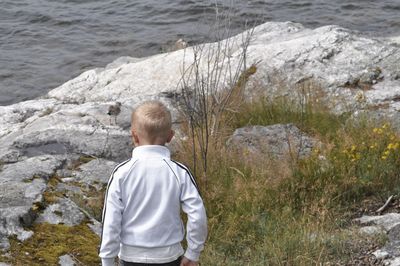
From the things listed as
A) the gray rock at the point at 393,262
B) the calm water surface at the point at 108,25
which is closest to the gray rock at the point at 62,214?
the gray rock at the point at 393,262

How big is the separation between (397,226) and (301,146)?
→ 1.47 meters

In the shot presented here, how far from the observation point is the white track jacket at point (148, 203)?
3.42 meters

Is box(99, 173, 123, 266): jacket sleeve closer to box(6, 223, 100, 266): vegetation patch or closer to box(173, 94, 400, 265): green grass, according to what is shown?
box(6, 223, 100, 266): vegetation patch

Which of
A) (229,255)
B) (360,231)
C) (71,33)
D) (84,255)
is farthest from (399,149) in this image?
(71,33)

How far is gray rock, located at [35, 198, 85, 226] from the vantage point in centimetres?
452

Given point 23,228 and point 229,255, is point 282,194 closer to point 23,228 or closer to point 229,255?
point 229,255

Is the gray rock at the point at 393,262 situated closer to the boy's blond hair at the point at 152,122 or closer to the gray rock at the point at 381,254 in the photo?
the gray rock at the point at 381,254

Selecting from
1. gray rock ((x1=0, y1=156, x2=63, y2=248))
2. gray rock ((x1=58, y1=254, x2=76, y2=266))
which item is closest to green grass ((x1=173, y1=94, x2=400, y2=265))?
gray rock ((x1=58, y1=254, x2=76, y2=266))

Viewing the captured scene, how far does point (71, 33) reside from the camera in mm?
14094

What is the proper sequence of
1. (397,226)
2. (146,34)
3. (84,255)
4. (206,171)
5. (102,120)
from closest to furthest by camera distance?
(84,255)
(397,226)
(206,171)
(102,120)
(146,34)

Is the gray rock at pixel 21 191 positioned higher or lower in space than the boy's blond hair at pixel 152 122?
lower

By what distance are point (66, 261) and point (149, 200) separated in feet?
3.08

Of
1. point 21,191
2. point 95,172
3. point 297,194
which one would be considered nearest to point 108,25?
point 95,172

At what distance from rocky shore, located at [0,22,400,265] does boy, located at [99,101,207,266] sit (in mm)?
826
